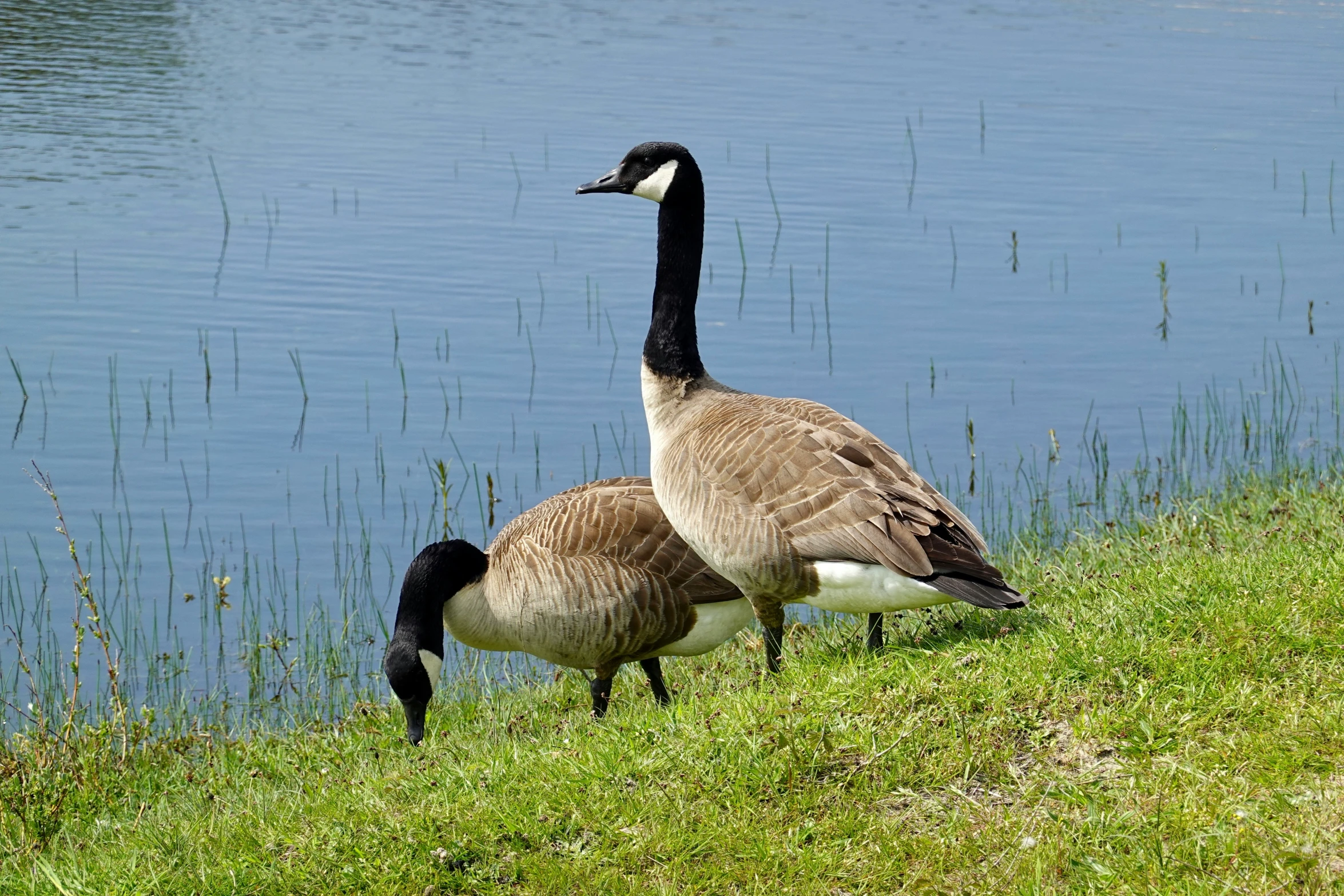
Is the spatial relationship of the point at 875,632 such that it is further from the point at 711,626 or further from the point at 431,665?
the point at 431,665

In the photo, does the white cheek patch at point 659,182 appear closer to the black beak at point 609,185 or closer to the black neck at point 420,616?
the black beak at point 609,185

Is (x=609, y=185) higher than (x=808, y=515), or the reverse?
(x=609, y=185)

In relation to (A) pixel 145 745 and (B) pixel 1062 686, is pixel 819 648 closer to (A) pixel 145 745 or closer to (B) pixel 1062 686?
(B) pixel 1062 686

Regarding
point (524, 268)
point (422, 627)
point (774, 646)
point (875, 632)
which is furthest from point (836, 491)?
point (524, 268)

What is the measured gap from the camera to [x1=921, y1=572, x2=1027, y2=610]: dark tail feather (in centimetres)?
549

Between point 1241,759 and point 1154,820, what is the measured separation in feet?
1.83

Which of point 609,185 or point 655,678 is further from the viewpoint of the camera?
point 609,185

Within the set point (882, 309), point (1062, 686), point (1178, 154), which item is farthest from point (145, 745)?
point (1178, 154)

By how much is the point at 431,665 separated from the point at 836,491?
2158 mm

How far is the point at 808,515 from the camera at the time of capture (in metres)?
6.20

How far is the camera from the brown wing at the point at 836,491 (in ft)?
19.1

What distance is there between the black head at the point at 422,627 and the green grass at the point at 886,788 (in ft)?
1.05

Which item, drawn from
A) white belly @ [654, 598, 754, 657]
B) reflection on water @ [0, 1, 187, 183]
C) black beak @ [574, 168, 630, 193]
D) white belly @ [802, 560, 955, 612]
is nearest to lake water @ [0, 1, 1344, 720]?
reflection on water @ [0, 1, 187, 183]

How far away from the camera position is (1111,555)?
7777mm
